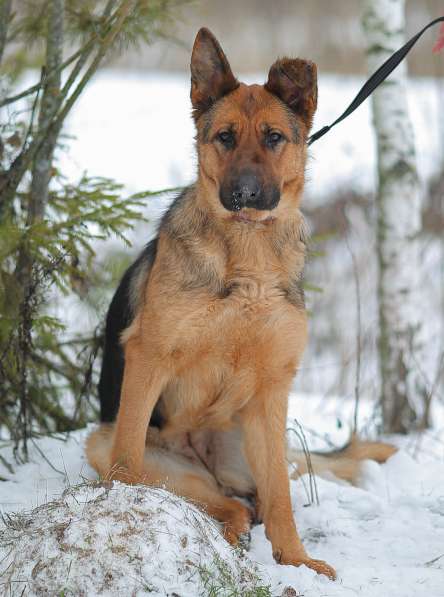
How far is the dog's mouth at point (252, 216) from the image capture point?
3.81 meters

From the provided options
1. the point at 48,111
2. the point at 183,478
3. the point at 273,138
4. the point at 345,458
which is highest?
the point at 48,111

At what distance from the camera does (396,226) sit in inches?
242

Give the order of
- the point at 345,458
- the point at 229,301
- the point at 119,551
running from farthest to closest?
the point at 345,458 → the point at 229,301 → the point at 119,551

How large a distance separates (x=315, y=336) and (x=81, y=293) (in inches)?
212

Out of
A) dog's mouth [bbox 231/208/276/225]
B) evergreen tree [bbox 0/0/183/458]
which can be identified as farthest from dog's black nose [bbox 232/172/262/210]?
evergreen tree [bbox 0/0/183/458]

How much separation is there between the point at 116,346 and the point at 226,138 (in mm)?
1364

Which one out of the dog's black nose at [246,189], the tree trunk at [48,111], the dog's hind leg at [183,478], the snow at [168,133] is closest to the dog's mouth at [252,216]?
the dog's black nose at [246,189]

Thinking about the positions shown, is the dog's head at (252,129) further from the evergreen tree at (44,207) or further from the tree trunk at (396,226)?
the tree trunk at (396,226)

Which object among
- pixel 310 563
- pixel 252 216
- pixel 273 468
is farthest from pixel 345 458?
pixel 252 216

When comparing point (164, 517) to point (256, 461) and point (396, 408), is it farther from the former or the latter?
point (396, 408)

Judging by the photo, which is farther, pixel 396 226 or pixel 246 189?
pixel 396 226

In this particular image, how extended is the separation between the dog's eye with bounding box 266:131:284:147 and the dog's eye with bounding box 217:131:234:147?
0.56 ft

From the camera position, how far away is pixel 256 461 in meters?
4.25

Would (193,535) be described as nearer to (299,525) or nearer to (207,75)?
(299,525)
